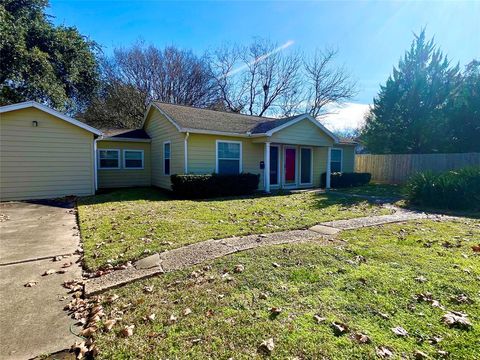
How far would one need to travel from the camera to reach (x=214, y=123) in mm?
13352

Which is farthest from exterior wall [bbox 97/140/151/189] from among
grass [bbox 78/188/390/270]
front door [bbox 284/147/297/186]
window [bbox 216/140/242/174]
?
front door [bbox 284/147/297/186]

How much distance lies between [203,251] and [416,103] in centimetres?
2185

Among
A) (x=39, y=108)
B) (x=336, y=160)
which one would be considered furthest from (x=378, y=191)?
(x=39, y=108)

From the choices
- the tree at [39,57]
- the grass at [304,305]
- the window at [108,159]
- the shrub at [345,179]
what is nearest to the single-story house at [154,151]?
the window at [108,159]

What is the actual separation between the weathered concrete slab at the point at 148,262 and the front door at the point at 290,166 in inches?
456

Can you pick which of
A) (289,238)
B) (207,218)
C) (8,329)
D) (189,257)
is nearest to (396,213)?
(289,238)

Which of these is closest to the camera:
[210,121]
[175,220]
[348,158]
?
[175,220]

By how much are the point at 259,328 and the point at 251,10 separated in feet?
45.9

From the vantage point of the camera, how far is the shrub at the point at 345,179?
16587 mm

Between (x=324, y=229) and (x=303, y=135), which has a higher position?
(x=303, y=135)

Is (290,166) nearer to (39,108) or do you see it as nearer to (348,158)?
(348,158)

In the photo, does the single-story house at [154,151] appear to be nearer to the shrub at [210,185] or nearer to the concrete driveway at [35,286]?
the shrub at [210,185]

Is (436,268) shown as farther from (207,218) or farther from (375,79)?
(375,79)

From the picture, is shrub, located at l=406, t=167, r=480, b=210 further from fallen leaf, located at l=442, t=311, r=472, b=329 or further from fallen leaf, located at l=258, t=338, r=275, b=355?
fallen leaf, located at l=258, t=338, r=275, b=355
